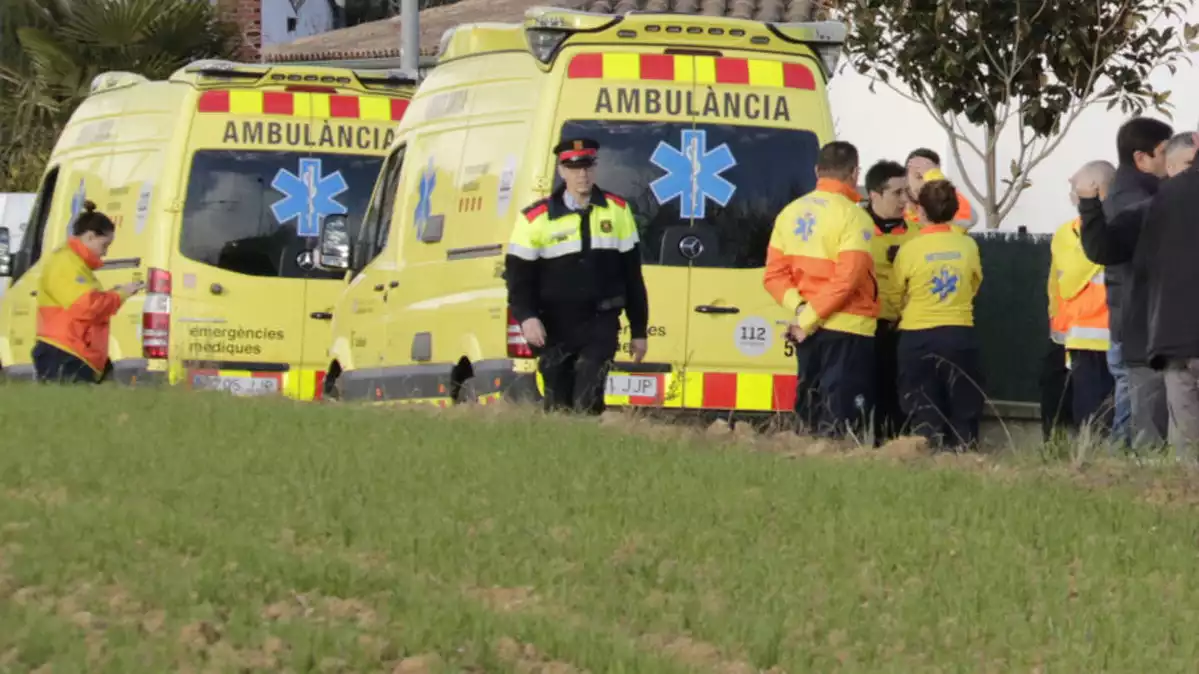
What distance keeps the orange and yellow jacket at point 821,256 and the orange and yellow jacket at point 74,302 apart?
5.36 metres

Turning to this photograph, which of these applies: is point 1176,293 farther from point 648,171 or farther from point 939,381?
point 648,171

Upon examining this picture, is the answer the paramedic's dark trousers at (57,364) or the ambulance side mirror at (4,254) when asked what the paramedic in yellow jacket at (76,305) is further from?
the ambulance side mirror at (4,254)

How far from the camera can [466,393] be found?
13.0m

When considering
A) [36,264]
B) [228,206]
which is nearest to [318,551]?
[228,206]

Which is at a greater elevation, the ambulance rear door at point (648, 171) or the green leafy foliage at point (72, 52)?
the green leafy foliage at point (72, 52)

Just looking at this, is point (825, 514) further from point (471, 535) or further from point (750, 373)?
point (750, 373)

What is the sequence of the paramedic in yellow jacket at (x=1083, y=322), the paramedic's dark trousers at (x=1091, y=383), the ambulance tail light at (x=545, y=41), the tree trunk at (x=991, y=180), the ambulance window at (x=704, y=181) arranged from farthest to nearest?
1. the tree trunk at (x=991, y=180)
2. the paramedic's dark trousers at (x=1091, y=383)
3. the paramedic in yellow jacket at (x=1083, y=322)
4. the ambulance tail light at (x=545, y=41)
5. the ambulance window at (x=704, y=181)

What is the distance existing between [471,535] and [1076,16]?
12949 millimetres

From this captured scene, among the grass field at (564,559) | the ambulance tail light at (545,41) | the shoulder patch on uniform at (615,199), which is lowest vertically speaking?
the grass field at (564,559)

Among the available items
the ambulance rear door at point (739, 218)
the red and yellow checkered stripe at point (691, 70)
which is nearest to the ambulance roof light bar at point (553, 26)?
the red and yellow checkered stripe at point (691, 70)

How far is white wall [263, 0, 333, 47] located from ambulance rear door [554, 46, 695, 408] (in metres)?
29.3

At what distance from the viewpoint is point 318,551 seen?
25.3 ft

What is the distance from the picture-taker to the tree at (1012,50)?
19.6 m

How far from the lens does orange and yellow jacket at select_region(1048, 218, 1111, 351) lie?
12.7 m
